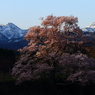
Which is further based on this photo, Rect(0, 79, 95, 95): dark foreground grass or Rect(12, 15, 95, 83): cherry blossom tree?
Rect(0, 79, 95, 95): dark foreground grass

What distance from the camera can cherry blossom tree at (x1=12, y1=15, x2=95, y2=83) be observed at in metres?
29.4

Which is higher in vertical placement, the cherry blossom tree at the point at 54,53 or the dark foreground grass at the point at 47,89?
the cherry blossom tree at the point at 54,53

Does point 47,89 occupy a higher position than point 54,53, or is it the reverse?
point 54,53

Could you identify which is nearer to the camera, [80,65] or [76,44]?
[80,65]

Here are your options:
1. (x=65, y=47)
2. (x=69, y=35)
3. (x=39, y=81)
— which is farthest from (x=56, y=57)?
(x=39, y=81)

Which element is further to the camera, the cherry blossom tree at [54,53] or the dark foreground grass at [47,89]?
the dark foreground grass at [47,89]

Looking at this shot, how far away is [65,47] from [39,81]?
9.45 meters

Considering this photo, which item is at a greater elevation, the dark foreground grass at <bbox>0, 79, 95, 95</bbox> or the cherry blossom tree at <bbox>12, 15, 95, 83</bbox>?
the cherry blossom tree at <bbox>12, 15, 95, 83</bbox>

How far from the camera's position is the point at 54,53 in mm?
30125

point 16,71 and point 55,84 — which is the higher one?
point 16,71

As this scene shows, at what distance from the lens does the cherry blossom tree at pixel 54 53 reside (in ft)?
96.4

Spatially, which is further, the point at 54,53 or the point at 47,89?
the point at 47,89

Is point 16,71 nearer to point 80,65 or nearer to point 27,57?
point 27,57

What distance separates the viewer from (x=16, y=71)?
31.2 meters
